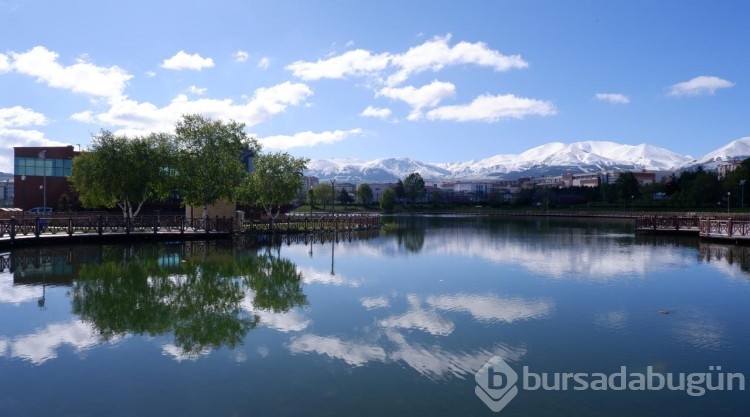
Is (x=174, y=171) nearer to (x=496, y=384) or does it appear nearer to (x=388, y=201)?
(x=496, y=384)

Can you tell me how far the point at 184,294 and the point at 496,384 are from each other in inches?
533

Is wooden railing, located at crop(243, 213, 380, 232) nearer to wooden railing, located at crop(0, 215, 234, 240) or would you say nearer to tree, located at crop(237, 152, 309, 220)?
tree, located at crop(237, 152, 309, 220)

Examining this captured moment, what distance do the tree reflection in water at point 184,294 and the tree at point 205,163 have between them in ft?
51.4

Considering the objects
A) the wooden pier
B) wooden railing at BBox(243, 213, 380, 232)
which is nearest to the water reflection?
wooden railing at BBox(243, 213, 380, 232)

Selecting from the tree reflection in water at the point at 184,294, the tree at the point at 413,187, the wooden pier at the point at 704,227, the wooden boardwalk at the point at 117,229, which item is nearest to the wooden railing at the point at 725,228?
the wooden pier at the point at 704,227

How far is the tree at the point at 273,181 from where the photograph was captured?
53.6 meters

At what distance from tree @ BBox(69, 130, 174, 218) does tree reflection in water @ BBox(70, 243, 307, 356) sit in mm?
14379

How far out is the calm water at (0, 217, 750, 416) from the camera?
9.42 meters

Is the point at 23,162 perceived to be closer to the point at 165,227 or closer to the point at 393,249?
the point at 165,227

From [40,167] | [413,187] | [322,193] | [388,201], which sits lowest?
[388,201]

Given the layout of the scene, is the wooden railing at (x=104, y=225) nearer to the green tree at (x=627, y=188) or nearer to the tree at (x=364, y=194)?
the green tree at (x=627, y=188)

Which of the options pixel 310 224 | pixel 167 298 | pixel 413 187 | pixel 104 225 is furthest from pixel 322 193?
pixel 167 298

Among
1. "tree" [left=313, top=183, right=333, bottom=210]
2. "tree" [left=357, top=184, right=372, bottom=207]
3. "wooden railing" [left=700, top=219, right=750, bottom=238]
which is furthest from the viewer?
"tree" [left=357, top=184, right=372, bottom=207]

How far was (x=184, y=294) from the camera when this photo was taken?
64.0 feet
